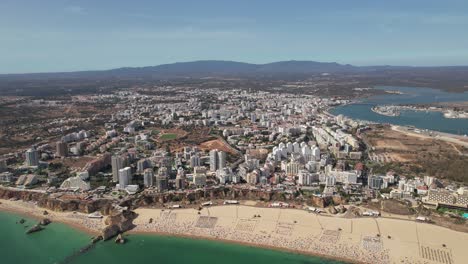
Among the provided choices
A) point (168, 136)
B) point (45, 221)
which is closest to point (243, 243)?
point (45, 221)

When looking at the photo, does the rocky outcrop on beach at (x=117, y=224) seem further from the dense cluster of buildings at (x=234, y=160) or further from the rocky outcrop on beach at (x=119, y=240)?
the dense cluster of buildings at (x=234, y=160)

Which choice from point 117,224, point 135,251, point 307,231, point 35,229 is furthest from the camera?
point 35,229

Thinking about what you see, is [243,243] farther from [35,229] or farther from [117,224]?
[35,229]

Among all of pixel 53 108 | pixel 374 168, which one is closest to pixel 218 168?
pixel 374 168

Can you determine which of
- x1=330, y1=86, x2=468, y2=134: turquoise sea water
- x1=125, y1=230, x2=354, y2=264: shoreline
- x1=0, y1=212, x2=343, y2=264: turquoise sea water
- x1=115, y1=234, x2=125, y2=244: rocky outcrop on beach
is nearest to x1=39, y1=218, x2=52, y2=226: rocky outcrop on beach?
x1=0, y1=212, x2=343, y2=264: turquoise sea water

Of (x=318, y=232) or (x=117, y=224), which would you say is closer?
(x=318, y=232)

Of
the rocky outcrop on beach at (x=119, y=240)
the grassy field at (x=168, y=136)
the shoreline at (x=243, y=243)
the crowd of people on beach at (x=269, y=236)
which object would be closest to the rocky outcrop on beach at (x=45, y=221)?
the rocky outcrop on beach at (x=119, y=240)
